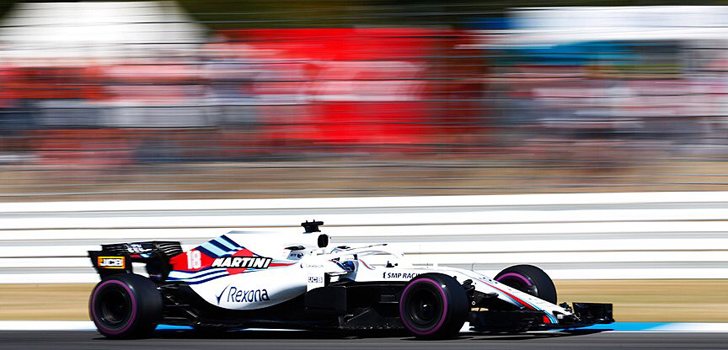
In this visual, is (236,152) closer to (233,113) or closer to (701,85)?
(233,113)

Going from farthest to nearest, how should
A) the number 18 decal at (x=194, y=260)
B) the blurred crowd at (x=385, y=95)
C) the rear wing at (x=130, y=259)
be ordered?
the blurred crowd at (x=385, y=95)
the rear wing at (x=130, y=259)
the number 18 decal at (x=194, y=260)

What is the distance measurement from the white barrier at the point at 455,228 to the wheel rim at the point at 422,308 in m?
3.54

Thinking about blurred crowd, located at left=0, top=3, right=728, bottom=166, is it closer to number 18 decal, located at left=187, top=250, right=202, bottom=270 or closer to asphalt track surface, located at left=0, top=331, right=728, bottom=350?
number 18 decal, located at left=187, top=250, right=202, bottom=270

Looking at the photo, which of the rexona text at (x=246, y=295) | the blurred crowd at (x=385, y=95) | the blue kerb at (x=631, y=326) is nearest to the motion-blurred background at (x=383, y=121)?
the blurred crowd at (x=385, y=95)

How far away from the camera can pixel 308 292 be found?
678 centimetres

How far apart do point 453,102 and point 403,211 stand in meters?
1.65

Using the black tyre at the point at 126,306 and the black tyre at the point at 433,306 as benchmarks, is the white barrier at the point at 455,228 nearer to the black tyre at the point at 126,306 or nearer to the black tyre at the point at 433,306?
the black tyre at the point at 126,306

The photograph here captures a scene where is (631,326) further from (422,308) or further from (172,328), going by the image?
(172,328)

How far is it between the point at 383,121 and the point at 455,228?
1.93m

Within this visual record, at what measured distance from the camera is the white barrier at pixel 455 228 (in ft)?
31.8

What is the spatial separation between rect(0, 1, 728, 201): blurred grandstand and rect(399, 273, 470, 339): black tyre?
3.99 metres

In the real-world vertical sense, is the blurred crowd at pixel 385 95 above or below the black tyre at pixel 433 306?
above

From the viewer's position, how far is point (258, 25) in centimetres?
1214

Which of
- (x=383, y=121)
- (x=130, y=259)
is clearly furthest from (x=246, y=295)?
(x=383, y=121)
